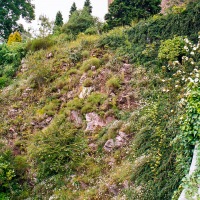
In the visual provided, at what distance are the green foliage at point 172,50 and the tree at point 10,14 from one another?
16308mm

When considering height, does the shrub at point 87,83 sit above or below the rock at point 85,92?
above

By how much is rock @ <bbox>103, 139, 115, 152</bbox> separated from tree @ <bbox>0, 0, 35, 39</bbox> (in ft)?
56.6

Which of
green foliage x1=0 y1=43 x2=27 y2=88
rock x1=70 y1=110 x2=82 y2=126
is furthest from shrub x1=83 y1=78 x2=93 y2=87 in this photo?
green foliage x1=0 y1=43 x2=27 y2=88

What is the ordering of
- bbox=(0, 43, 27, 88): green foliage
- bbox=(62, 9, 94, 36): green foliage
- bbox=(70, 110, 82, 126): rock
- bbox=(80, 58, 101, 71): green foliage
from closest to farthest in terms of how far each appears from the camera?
1. bbox=(70, 110, 82, 126): rock
2. bbox=(80, 58, 101, 71): green foliage
3. bbox=(0, 43, 27, 88): green foliage
4. bbox=(62, 9, 94, 36): green foliage

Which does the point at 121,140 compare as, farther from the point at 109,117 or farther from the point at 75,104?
the point at 75,104

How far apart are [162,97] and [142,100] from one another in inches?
30.0

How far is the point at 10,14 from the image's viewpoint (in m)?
22.1

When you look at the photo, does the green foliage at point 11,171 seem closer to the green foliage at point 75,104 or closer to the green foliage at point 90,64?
the green foliage at point 75,104

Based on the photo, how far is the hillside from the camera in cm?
545

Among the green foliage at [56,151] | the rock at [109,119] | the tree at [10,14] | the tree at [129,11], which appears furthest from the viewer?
the tree at [10,14]

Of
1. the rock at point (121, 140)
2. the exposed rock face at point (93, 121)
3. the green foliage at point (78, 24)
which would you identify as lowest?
the rock at point (121, 140)

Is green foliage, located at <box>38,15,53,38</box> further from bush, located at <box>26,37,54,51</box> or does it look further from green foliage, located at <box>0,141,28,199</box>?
green foliage, located at <box>0,141,28,199</box>

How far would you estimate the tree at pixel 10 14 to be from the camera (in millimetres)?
21391

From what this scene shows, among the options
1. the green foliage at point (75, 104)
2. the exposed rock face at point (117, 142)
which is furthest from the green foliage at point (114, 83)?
the exposed rock face at point (117, 142)
